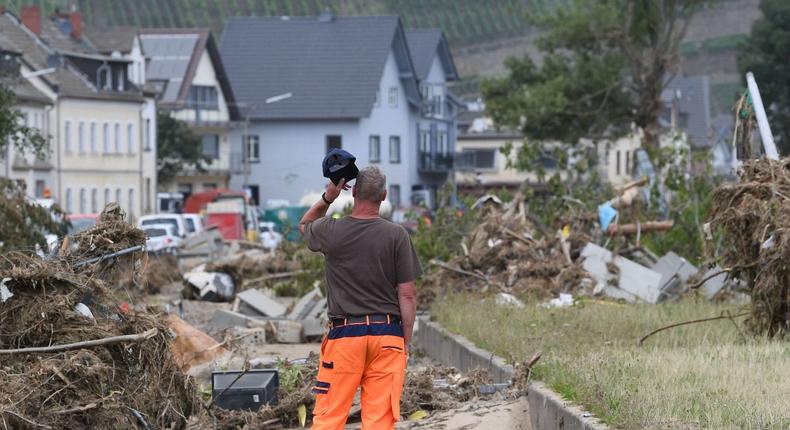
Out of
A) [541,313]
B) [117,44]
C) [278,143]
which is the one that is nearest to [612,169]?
[278,143]

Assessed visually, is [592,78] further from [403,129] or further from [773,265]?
[773,265]

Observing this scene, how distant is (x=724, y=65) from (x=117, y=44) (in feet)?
276

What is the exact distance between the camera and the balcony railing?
9131cm

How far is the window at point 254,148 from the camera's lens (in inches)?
3297

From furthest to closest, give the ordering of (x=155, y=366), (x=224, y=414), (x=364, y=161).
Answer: (x=364, y=161), (x=224, y=414), (x=155, y=366)

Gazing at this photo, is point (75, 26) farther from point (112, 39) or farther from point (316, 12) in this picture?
point (316, 12)

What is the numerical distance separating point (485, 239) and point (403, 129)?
216 feet

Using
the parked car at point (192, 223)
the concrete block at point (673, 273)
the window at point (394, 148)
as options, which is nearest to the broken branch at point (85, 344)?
the concrete block at point (673, 273)

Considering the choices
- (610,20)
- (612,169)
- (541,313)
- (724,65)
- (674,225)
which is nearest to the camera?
(541,313)

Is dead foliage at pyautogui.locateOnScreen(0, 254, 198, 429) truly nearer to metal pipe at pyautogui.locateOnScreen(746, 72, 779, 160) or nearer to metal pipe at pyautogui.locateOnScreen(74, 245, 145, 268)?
metal pipe at pyautogui.locateOnScreen(74, 245, 145, 268)

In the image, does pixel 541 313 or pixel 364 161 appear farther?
pixel 364 161

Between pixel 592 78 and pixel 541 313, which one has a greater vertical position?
pixel 592 78

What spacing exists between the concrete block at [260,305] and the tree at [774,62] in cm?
4978

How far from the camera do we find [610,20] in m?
53.6
